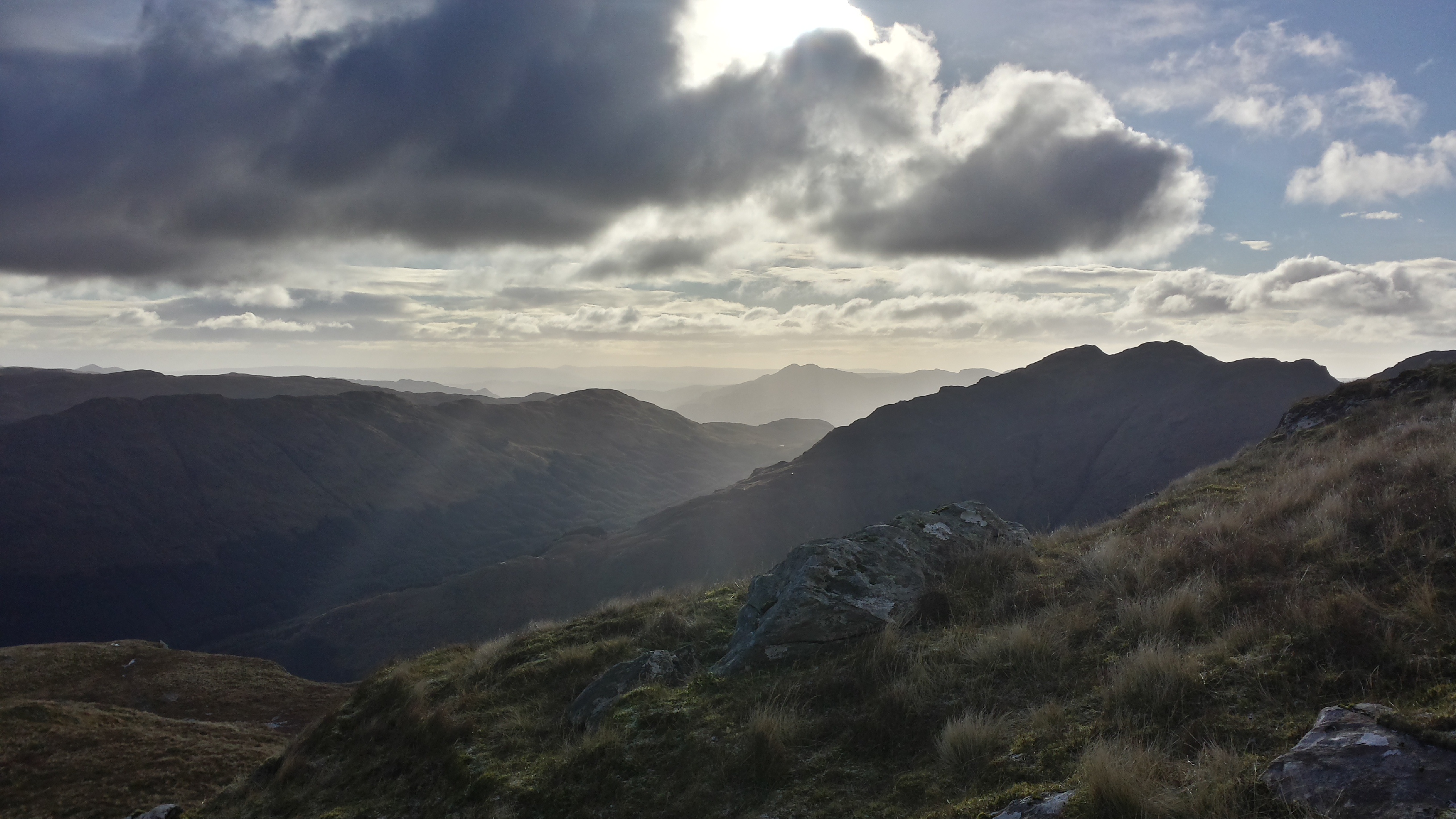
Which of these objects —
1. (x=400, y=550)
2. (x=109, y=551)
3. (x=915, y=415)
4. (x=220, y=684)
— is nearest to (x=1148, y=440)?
(x=915, y=415)

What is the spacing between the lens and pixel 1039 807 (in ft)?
14.5

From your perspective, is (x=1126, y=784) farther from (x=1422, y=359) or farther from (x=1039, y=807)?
(x=1422, y=359)

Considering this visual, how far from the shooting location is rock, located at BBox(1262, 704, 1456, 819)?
3.46m

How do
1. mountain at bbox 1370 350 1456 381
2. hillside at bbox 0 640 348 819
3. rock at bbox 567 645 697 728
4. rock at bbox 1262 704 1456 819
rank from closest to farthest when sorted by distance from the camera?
1. rock at bbox 1262 704 1456 819
2. rock at bbox 567 645 697 728
3. hillside at bbox 0 640 348 819
4. mountain at bbox 1370 350 1456 381

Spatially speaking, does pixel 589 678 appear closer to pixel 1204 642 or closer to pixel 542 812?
pixel 542 812

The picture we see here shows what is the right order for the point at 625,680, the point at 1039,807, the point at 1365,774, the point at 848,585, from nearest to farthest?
the point at 1365,774 → the point at 1039,807 → the point at 625,680 → the point at 848,585

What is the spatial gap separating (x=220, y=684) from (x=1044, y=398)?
145695 mm

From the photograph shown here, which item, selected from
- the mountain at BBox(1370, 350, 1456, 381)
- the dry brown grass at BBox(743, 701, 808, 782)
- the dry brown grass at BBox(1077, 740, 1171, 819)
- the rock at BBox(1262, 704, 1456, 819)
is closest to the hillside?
the dry brown grass at BBox(743, 701, 808, 782)

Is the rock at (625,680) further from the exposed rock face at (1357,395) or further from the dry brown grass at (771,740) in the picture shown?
the exposed rock face at (1357,395)

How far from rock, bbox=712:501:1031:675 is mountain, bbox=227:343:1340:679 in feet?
309

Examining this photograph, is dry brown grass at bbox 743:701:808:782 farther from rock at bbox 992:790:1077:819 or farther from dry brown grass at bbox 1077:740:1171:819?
dry brown grass at bbox 1077:740:1171:819

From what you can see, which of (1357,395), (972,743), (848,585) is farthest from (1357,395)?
(972,743)

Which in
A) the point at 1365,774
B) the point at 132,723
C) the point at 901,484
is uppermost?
the point at 1365,774

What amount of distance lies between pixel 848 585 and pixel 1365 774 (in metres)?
6.10
